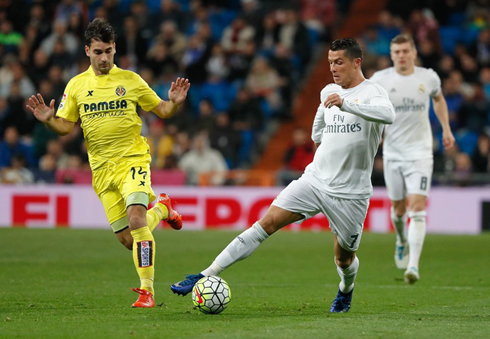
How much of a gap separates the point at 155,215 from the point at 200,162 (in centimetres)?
980

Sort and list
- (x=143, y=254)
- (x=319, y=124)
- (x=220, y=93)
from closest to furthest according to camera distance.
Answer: (x=143, y=254)
(x=319, y=124)
(x=220, y=93)

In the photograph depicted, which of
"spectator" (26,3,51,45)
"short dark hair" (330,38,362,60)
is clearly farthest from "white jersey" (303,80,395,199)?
"spectator" (26,3,51,45)

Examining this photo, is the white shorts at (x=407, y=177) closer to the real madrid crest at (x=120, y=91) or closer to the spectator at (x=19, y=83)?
the real madrid crest at (x=120, y=91)

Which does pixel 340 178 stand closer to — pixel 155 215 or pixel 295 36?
pixel 155 215

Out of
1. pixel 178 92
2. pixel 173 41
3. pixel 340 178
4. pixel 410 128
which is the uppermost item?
pixel 173 41

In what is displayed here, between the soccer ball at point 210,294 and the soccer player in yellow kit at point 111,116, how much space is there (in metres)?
1.01

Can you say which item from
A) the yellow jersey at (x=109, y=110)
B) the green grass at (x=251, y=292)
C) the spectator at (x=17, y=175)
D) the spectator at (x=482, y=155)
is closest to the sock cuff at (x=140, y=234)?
the green grass at (x=251, y=292)

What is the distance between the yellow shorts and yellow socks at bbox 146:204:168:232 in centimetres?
35

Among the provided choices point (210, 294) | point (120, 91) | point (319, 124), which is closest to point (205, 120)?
point (120, 91)

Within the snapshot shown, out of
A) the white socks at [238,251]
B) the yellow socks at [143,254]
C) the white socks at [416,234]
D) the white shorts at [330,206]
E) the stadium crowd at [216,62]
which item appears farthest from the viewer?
the stadium crowd at [216,62]

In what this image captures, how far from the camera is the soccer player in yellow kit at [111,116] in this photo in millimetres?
7633

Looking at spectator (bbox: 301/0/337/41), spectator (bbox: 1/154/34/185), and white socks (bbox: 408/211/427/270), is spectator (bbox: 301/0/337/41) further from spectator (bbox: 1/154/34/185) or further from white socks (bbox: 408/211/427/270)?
white socks (bbox: 408/211/427/270)

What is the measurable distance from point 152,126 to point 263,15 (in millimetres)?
4477

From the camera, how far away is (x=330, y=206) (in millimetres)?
7121
